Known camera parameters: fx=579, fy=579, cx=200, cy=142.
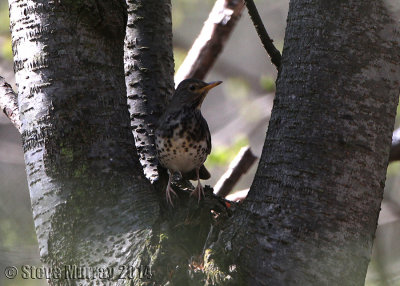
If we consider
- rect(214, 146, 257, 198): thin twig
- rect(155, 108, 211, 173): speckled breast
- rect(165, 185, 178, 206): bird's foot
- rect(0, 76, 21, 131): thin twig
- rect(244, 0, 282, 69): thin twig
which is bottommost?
rect(214, 146, 257, 198): thin twig

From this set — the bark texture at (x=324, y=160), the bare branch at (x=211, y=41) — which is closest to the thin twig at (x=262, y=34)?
the bark texture at (x=324, y=160)

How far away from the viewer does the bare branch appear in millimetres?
4602

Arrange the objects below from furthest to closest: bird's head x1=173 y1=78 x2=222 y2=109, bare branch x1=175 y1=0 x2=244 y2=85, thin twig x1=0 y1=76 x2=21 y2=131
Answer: bare branch x1=175 y1=0 x2=244 y2=85 < bird's head x1=173 y1=78 x2=222 y2=109 < thin twig x1=0 y1=76 x2=21 y2=131

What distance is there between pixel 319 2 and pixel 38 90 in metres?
1.29

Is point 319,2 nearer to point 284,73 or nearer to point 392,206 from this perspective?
point 284,73

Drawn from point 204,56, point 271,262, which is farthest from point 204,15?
point 271,262

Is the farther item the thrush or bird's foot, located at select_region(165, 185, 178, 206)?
the thrush

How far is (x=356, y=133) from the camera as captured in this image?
2.26m

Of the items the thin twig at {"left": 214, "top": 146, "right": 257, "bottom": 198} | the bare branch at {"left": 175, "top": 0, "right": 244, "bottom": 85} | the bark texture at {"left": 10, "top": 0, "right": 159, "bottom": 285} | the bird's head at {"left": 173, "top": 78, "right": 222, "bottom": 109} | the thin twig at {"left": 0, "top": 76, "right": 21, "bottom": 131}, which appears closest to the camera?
the bark texture at {"left": 10, "top": 0, "right": 159, "bottom": 285}

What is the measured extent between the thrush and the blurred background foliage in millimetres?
1888

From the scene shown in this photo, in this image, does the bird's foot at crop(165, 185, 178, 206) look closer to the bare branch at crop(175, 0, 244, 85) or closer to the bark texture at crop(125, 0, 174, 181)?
the bark texture at crop(125, 0, 174, 181)

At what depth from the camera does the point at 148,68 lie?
354cm

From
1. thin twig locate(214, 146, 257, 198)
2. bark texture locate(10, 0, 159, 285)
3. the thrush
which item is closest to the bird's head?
the thrush

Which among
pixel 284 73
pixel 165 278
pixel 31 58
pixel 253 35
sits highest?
pixel 253 35
